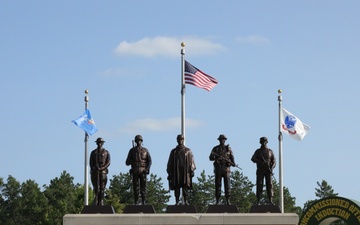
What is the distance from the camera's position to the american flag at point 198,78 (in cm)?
2919

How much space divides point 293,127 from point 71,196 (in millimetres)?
41293

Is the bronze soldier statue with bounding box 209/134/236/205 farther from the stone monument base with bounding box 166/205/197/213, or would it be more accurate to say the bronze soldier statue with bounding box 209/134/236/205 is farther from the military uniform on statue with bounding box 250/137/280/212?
the stone monument base with bounding box 166/205/197/213

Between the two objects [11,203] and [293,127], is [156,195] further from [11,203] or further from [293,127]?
[293,127]

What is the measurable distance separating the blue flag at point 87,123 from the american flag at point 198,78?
452 cm

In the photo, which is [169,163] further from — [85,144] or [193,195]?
[193,195]

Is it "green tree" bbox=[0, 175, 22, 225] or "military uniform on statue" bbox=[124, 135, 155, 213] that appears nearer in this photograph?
"military uniform on statue" bbox=[124, 135, 155, 213]

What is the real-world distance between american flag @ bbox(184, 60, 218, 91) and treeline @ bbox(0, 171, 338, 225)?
3364cm

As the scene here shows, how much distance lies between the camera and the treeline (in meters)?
65.3

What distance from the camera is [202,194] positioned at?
214 ft

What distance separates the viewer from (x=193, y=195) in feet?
216

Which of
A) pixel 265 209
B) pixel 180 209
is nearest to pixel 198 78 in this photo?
pixel 180 209

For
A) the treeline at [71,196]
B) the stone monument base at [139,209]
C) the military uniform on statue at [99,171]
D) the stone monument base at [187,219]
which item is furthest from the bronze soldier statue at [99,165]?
the treeline at [71,196]

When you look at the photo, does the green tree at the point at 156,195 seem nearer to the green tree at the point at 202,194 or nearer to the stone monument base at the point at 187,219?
the green tree at the point at 202,194

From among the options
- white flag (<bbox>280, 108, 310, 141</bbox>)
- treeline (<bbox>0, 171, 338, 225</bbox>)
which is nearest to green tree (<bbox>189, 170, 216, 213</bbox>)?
treeline (<bbox>0, 171, 338, 225</bbox>)
